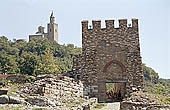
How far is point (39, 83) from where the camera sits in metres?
15.7

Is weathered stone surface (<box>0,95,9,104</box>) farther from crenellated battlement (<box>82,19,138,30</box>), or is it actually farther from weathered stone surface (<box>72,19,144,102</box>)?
crenellated battlement (<box>82,19,138,30</box>)

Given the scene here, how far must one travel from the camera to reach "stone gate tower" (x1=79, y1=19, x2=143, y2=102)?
2159cm

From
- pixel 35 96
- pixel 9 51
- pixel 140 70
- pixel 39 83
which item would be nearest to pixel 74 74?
pixel 140 70

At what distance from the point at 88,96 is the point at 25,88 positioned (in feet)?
22.0

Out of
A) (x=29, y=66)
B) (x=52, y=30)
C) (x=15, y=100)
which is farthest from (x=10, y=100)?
(x=52, y=30)

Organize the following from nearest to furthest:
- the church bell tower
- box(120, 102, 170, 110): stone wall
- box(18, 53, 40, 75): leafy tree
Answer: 1. box(120, 102, 170, 110): stone wall
2. box(18, 53, 40, 75): leafy tree
3. the church bell tower

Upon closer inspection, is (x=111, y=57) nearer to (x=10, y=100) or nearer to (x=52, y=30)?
(x=10, y=100)

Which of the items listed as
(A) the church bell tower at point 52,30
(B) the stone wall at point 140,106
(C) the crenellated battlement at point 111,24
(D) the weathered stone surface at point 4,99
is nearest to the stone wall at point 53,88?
(D) the weathered stone surface at point 4,99

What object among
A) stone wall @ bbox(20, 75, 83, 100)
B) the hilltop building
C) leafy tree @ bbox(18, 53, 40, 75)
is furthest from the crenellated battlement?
the hilltop building

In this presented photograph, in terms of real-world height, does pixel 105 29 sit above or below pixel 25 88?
above

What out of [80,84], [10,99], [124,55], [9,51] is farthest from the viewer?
[9,51]

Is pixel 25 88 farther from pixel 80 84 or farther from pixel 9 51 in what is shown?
pixel 9 51

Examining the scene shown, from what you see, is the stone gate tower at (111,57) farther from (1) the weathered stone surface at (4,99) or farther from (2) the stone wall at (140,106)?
(1) the weathered stone surface at (4,99)

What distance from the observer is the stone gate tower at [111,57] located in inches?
850
